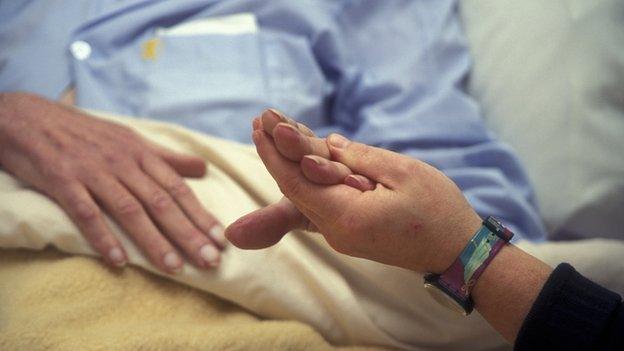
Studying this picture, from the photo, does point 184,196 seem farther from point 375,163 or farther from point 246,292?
point 375,163

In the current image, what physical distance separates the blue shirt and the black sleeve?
0.88ft

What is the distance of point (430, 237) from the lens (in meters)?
0.44

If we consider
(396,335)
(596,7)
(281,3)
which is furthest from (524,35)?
(396,335)

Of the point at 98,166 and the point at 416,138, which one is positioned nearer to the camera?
the point at 98,166

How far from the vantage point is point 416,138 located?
2.45ft

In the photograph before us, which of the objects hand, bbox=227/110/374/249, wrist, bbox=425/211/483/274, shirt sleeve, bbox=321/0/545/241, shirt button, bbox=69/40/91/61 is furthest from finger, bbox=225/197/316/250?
shirt button, bbox=69/40/91/61

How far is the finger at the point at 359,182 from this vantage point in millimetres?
432

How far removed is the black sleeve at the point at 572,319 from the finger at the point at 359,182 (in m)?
0.16

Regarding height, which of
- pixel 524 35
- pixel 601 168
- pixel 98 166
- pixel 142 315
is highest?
pixel 524 35

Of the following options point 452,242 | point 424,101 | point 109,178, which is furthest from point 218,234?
point 424,101

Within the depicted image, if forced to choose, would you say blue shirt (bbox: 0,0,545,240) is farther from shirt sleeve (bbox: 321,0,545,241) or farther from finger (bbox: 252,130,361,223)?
finger (bbox: 252,130,361,223)

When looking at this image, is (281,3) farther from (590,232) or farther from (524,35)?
(590,232)

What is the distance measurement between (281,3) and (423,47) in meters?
0.23

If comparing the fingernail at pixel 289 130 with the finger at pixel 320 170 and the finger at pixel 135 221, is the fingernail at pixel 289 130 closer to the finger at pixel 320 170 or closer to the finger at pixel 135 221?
the finger at pixel 320 170
